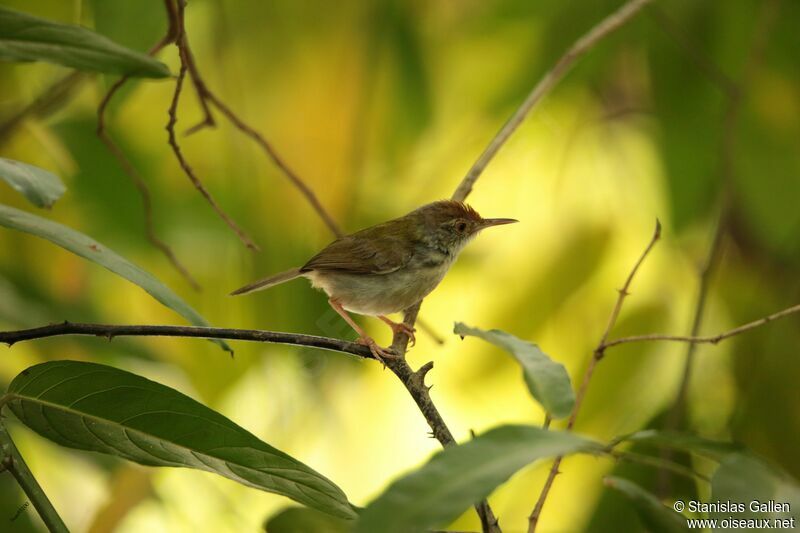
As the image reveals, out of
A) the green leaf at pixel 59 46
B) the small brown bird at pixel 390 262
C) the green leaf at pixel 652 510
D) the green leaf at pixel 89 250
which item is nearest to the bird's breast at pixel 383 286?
the small brown bird at pixel 390 262

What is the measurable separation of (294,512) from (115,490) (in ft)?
4.09

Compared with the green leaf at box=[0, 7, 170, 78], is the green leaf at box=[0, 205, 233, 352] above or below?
below

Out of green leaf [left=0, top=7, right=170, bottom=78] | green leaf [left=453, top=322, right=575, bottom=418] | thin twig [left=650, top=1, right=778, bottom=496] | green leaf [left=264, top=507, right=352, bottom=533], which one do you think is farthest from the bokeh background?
green leaf [left=453, top=322, right=575, bottom=418]

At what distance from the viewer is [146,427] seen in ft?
4.12

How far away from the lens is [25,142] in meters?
3.05

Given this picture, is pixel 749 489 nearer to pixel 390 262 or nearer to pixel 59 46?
pixel 59 46

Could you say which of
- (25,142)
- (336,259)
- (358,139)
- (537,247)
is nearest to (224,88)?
(358,139)

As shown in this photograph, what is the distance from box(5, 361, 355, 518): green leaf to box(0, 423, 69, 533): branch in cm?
9

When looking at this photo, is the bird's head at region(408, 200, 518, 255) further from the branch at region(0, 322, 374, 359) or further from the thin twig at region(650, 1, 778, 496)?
the branch at region(0, 322, 374, 359)

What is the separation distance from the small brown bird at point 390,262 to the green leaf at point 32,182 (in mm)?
1039

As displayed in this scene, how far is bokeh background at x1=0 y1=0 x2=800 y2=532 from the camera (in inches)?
103

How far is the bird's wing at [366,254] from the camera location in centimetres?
246

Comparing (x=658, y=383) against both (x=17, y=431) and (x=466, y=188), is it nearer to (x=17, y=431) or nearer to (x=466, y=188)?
(x=466, y=188)

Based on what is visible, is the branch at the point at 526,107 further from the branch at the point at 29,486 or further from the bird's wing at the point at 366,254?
the branch at the point at 29,486
